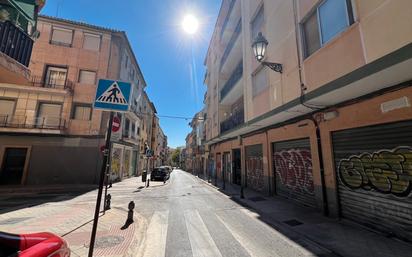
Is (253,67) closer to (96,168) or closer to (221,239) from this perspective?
(221,239)

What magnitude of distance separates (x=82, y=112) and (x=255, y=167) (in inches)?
650

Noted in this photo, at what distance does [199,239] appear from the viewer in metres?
5.18

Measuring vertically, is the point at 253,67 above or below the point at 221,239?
above

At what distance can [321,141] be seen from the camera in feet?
25.1

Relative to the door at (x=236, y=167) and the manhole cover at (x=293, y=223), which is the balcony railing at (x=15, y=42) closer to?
the manhole cover at (x=293, y=223)

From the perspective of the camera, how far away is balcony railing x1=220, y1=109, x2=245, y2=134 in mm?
14453

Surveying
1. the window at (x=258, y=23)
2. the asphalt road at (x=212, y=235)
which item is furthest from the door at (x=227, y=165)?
the window at (x=258, y=23)

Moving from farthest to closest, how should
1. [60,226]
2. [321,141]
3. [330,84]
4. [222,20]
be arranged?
[222,20]
[321,141]
[60,226]
[330,84]

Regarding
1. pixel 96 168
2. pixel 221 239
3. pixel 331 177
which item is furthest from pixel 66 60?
pixel 331 177

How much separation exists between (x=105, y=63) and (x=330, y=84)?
1991 cm

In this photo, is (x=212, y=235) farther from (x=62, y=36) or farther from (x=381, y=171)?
(x=62, y=36)

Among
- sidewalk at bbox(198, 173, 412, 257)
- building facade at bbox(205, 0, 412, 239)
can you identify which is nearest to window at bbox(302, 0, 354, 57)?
building facade at bbox(205, 0, 412, 239)

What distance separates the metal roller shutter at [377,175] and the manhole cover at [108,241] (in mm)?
7279

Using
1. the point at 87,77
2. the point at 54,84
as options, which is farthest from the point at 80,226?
the point at 54,84
